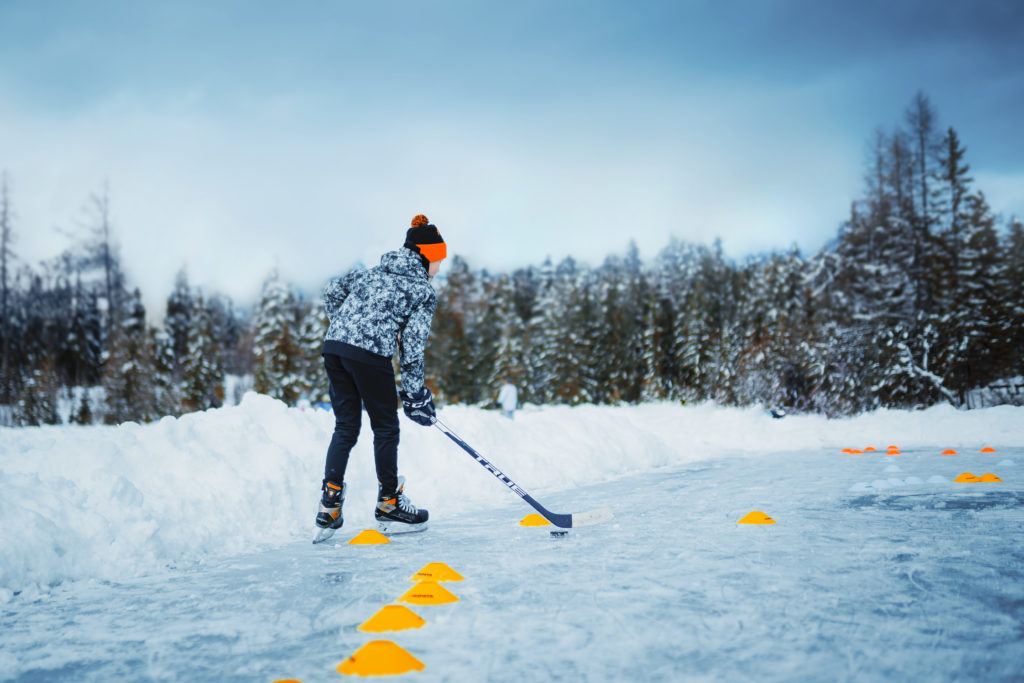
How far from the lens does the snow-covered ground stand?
1909 millimetres

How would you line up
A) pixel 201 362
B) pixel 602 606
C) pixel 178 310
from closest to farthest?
pixel 602 606, pixel 201 362, pixel 178 310

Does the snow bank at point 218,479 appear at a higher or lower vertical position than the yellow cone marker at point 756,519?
higher

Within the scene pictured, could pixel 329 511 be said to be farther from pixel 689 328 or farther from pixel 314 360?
pixel 689 328

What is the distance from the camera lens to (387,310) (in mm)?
3861

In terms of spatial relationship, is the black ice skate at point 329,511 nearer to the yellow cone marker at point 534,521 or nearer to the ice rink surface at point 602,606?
the ice rink surface at point 602,606

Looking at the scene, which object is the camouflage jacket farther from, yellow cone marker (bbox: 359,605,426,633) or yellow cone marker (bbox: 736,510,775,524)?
yellow cone marker (bbox: 736,510,775,524)

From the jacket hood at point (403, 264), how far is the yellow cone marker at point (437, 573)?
174 centimetres

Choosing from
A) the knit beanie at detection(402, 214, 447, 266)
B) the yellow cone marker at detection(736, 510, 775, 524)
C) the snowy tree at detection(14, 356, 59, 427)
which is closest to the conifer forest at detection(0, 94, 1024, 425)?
the snowy tree at detection(14, 356, 59, 427)

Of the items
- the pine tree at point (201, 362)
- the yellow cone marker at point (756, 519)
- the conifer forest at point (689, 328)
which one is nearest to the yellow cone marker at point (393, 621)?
the yellow cone marker at point (756, 519)

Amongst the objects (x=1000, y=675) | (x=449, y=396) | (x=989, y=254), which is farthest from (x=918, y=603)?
(x=449, y=396)

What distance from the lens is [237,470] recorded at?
15.0 feet

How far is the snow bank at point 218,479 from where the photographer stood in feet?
10.4

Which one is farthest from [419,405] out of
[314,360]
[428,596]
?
[314,360]

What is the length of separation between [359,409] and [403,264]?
3.07 ft
